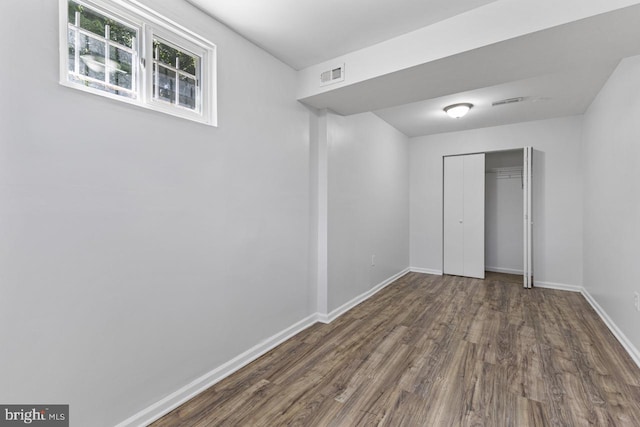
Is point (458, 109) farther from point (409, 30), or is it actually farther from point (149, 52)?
point (149, 52)

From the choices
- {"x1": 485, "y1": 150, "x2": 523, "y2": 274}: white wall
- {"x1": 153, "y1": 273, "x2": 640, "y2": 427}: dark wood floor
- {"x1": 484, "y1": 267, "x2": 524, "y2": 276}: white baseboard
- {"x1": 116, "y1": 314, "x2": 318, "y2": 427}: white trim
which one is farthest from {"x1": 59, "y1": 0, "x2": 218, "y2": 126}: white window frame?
{"x1": 484, "y1": 267, "x2": 524, "y2": 276}: white baseboard

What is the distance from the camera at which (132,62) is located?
68.6 inches

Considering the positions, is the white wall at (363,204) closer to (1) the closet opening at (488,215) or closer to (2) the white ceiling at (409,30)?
(2) the white ceiling at (409,30)

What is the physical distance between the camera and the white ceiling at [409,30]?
6.20 feet

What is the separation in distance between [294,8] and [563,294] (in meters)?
4.97

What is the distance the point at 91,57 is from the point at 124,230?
3.11ft

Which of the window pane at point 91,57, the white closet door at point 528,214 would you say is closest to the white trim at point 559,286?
the white closet door at point 528,214

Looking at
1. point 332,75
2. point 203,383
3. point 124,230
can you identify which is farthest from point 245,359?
point 332,75

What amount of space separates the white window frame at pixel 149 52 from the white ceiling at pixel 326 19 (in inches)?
10.2

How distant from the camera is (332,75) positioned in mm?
2678

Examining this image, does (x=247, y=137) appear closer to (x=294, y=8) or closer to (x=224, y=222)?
(x=224, y=222)

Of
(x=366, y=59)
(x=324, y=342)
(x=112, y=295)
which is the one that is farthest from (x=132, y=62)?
(x=324, y=342)

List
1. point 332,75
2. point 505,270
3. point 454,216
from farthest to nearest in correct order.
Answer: point 505,270, point 454,216, point 332,75

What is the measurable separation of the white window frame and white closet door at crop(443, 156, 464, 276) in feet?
14.6
